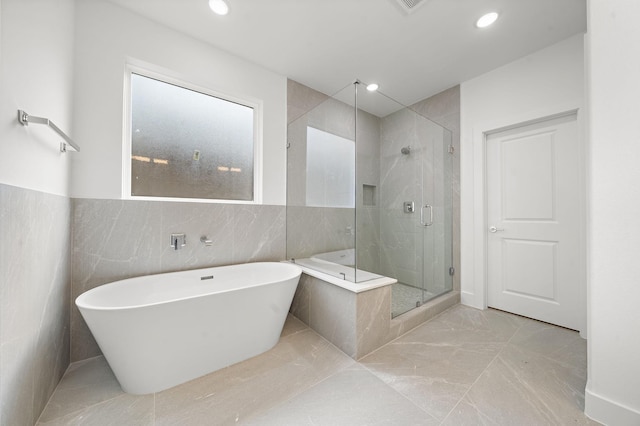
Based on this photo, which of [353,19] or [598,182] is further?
[353,19]

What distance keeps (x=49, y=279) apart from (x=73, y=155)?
851 mm

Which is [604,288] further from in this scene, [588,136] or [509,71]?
[509,71]

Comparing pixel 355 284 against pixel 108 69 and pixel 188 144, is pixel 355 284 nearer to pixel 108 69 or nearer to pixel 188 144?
pixel 188 144

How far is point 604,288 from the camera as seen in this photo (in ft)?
3.58

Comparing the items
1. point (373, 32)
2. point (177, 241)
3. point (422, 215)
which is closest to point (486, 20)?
point (373, 32)

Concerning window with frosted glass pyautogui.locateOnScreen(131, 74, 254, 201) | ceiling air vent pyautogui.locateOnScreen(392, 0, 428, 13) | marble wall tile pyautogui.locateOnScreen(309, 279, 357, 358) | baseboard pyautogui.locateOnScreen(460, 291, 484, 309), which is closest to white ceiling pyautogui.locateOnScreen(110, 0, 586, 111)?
ceiling air vent pyautogui.locateOnScreen(392, 0, 428, 13)

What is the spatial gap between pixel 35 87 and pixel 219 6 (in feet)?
4.04

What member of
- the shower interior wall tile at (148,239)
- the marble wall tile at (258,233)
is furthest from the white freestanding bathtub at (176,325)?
the marble wall tile at (258,233)

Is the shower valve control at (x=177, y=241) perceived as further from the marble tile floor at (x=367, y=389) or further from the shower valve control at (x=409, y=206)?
the shower valve control at (x=409, y=206)

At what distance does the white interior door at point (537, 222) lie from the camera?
1.98 m

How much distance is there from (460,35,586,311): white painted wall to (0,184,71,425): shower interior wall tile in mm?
3301

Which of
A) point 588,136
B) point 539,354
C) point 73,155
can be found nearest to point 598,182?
point 588,136

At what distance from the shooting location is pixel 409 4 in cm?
159

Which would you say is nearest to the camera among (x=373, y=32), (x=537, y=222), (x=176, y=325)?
(x=176, y=325)
